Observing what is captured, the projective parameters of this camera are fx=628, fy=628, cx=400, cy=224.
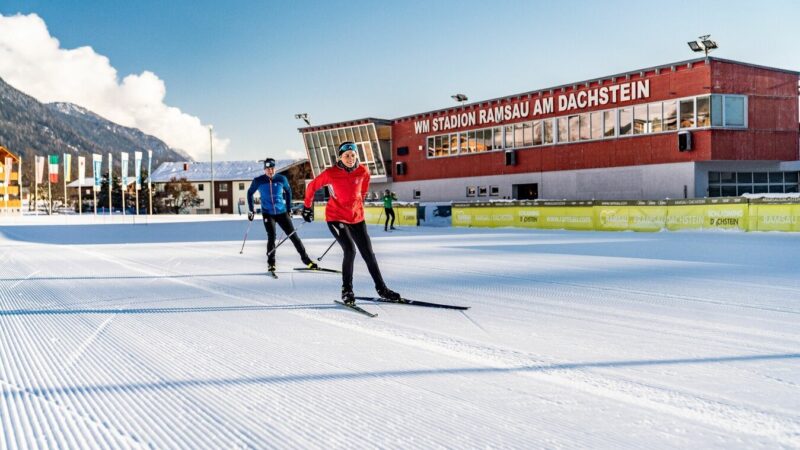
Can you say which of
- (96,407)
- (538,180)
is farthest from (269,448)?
(538,180)

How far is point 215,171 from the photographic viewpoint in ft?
344

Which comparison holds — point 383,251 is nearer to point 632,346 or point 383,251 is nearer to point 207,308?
point 207,308

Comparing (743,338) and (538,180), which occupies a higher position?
(538,180)

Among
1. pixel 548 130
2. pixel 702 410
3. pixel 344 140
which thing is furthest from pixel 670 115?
pixel 702 410

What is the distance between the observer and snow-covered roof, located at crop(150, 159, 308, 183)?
10047 cm

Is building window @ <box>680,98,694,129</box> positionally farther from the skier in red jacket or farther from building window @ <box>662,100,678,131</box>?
the skier in red jacket

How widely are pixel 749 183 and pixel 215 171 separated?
87582 mm

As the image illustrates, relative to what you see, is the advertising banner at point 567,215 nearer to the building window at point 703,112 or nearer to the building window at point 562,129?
the building window at point 703,112

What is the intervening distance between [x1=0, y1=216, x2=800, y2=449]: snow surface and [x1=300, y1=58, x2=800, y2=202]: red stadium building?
2436 cm

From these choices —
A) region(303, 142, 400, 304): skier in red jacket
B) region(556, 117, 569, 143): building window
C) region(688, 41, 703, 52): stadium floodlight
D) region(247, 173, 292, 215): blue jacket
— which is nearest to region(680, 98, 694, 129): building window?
region(688, 41, 703, 52): stadium floodlight

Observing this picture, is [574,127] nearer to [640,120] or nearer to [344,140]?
[640,120]

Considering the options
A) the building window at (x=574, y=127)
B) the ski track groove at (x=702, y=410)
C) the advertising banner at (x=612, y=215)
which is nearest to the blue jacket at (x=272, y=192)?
the ski track groove at (x=702, y=410)

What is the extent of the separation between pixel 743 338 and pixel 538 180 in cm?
3471

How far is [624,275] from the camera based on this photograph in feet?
31.9
